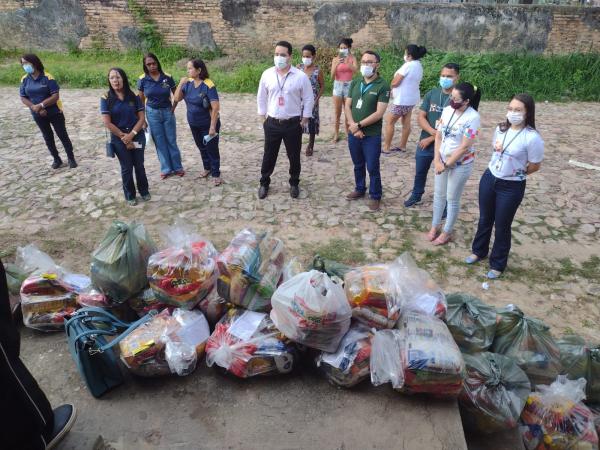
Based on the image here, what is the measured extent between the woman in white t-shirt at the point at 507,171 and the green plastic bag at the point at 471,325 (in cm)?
141

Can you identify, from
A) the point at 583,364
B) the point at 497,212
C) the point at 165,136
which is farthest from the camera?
the point at 165,136

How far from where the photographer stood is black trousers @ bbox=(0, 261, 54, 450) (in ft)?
6.10

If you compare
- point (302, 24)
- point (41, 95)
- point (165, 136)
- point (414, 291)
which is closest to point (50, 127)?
point (41, 95)

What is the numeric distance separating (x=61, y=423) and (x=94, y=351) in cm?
39

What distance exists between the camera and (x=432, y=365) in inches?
93.6

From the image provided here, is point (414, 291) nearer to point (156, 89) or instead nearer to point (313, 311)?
point (313, 311)

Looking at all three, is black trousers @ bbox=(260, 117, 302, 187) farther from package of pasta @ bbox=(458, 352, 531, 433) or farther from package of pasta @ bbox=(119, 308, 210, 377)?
package of pasta @ bbox=(458, 352, 531, 433)

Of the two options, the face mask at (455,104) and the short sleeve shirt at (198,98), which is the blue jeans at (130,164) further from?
the face mask at (455,104)

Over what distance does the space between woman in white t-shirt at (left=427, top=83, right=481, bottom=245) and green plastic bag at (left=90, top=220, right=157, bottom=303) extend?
300cm

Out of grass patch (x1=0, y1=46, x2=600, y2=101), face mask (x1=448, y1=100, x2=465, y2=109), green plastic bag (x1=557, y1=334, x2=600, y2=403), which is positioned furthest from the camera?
grass patch (x1=0, y1=46, x2=600, y2=101)

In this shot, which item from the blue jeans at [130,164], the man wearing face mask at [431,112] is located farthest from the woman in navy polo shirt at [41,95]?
the man wearing face mask at [431,112]

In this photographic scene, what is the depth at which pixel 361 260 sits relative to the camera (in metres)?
4.56

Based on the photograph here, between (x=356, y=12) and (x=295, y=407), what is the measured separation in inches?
440

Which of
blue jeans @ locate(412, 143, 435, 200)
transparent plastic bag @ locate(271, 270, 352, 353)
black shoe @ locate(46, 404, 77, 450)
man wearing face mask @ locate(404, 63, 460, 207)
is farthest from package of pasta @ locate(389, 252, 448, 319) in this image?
blue jeans @ locate(412, 143, 435, 200)
